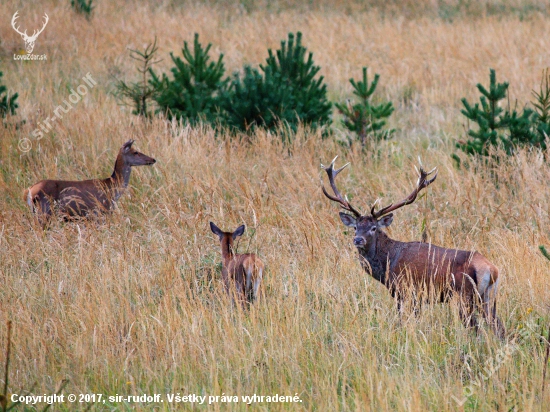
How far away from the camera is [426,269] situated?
5.82 m

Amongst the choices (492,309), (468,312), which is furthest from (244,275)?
(492,309)

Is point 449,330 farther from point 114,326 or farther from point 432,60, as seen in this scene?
point 432,60

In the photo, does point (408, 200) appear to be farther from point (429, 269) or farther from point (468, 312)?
point (468, 312)

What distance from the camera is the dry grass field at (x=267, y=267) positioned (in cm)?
467

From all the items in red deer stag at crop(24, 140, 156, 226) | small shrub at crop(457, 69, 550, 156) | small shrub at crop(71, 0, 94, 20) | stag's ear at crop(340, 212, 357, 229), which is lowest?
red deer stag at crop(24, 140, 156, 226)

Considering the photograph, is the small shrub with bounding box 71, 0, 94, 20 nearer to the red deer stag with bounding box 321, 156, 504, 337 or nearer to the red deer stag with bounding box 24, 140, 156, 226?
the red deer stag with bounding box 24, 140, 156, 226

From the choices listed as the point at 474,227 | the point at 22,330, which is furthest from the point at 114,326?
the point at 474,227

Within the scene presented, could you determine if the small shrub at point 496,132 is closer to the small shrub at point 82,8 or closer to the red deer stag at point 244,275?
the red deer stag at point 244,275

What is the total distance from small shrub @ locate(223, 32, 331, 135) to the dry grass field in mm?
561

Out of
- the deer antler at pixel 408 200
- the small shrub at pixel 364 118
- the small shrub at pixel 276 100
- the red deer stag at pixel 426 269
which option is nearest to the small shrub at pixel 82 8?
the small shrub at pixel 276 100

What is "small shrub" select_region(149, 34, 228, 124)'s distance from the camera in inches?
455

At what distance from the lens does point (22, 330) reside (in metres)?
5.23

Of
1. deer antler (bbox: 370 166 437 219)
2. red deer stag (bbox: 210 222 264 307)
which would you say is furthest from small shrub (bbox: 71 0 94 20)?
deer antler (bbox: 370 166 437 219)

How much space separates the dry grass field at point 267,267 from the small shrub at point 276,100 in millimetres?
561
